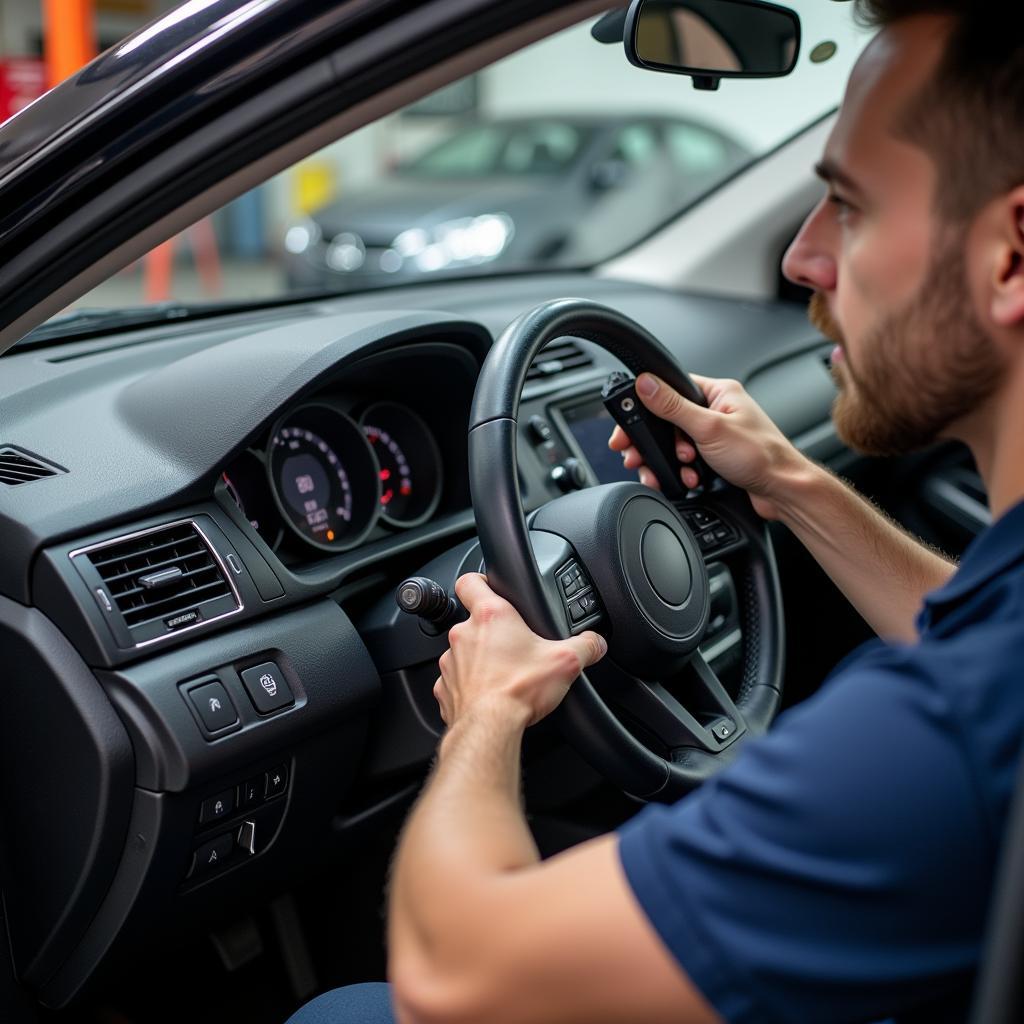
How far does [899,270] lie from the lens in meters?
1.13

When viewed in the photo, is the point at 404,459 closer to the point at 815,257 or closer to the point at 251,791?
the point at 251,791

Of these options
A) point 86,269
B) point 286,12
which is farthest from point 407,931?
point 286,12

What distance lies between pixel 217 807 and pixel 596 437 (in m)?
0.91

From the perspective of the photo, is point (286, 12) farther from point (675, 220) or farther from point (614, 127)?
point (614, 127)

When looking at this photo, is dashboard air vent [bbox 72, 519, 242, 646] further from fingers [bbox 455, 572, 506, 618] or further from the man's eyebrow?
the man's eyebrow

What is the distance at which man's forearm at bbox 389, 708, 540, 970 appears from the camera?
1007 mm

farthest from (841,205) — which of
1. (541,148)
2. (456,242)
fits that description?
(541,148)

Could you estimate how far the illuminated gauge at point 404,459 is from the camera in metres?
2.09

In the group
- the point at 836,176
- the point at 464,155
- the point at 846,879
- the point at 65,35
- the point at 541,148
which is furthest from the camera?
the point at 464,155

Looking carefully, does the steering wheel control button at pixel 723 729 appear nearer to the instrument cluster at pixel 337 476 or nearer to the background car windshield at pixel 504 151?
the instrument cluster at pixel 337 476

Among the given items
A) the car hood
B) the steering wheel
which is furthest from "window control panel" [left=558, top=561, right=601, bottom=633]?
the car hood

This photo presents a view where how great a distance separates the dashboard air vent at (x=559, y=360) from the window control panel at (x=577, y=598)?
28.9 inches

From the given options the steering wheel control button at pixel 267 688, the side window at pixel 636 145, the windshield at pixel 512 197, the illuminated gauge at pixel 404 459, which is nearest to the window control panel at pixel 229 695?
the steering wheel control button at pixel 267 688

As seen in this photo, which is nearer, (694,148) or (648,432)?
(648,432)
